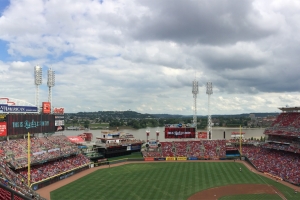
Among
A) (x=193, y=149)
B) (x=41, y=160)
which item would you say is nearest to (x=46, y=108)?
(x=41, y=160)

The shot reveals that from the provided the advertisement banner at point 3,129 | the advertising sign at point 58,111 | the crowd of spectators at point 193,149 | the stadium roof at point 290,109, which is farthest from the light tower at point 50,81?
the stadium roof at point 290,109

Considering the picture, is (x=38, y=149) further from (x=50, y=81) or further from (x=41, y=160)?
(x=50, y=81)

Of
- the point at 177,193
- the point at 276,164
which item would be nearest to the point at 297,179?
the point at 276,164

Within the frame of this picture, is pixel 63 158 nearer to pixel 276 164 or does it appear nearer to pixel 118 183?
pixel 118 183

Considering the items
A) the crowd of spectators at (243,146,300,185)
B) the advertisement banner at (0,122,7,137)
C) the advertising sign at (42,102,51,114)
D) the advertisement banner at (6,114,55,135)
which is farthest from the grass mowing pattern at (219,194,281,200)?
the advertising sign at (42,102,51,114)

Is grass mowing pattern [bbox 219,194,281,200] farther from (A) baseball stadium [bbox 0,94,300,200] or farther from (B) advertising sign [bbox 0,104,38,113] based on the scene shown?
(B) advertising sign [bbox 0,104,38,113]

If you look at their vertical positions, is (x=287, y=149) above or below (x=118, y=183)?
above
